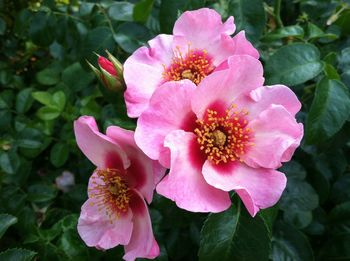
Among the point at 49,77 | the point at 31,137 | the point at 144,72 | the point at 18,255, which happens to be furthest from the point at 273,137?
the point at 49,77

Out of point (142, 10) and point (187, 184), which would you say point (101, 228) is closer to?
point (187, 184)

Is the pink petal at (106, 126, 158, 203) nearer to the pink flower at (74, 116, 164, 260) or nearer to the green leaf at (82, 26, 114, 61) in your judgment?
the pink flower at (74, 116, 164, 260)

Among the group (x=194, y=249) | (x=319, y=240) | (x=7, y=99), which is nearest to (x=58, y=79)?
(x=7, y=99)

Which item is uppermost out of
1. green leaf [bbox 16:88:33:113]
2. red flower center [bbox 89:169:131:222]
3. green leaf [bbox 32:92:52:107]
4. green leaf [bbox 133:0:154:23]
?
green leaf [bbox 133:0:154:23]

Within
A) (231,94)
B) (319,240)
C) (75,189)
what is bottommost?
(319,240)

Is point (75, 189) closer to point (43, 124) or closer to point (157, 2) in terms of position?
point (43, 124)

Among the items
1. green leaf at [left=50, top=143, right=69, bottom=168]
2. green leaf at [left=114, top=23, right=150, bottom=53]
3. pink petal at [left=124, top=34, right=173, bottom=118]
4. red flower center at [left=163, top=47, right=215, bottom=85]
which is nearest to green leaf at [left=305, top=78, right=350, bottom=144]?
red flower center at [left=163, top=47, right=215, bottom=85]
